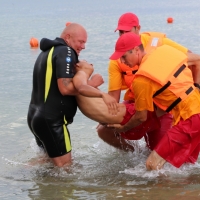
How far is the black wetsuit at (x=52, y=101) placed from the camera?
20.4 ft

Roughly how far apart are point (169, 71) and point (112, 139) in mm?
1693

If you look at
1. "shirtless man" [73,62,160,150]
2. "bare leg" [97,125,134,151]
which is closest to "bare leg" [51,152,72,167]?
"shirtless man" [73,62,160,150]

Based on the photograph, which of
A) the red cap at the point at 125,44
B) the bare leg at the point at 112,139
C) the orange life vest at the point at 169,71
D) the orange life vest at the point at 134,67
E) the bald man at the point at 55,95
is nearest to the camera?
the orange life vest at the point at 169,71

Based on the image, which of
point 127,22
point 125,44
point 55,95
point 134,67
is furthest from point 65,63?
point 127,22

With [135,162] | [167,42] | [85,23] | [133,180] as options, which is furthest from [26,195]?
[85,23]

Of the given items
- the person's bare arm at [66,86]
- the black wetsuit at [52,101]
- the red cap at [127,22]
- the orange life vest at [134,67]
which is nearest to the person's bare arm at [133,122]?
the orange life vest at [134,67]

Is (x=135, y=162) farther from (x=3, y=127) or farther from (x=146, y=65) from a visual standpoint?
(x=3, y=127)

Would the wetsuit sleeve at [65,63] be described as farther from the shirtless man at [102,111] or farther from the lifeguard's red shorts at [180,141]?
the lifeguard's red shorts at [180,141]

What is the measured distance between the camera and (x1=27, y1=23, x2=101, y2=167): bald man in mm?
6191

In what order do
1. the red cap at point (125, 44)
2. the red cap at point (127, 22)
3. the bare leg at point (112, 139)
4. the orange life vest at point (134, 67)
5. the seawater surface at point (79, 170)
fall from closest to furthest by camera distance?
the red cap at point (125, 44)
the seawater surface at point (79, 170)
the orange life vest at point (134, 67)
the red cap at point (127, 22)
the bare leg at point (112, 139)

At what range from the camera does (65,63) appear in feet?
20.2

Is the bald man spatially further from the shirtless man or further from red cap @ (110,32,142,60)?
red cap @ (110,32,142,60)

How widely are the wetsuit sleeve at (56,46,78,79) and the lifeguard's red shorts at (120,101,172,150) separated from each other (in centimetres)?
95

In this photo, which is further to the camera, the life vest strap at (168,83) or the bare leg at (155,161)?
the bare leg at (155,161)
